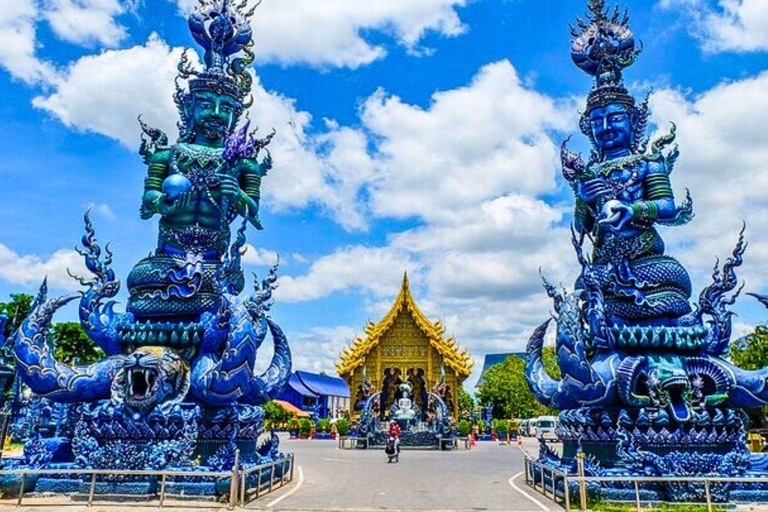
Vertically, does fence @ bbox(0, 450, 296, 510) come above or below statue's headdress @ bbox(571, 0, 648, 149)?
below

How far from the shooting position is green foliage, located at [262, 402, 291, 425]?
5341 cm

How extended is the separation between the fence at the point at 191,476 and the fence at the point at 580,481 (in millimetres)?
5569

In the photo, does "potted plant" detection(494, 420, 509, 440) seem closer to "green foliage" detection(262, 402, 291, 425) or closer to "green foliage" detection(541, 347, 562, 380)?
"green foliage" detection(541, 347, 562, 380)

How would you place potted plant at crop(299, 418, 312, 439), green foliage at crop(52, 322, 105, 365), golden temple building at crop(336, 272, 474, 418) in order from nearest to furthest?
golden temple building at crop(336, 272, 474, 418) → green foliage at crop(52, 322, 105, 365) → potted plant at crop(299, 418, 312, 439)

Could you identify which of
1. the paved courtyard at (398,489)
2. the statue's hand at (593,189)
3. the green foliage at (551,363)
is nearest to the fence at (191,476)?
the paved courtyard at (398,489)

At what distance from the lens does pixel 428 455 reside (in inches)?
972

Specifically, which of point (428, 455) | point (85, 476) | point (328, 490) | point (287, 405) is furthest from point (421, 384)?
point (287, 405)

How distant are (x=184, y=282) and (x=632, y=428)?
9989 millimetres

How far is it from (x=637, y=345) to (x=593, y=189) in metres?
3.62

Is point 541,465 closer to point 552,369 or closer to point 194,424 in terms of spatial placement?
point 194,424

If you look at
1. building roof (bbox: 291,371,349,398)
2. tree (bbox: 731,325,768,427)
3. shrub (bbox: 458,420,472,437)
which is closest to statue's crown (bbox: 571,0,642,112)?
tree (bbox: 731,325,768,427)

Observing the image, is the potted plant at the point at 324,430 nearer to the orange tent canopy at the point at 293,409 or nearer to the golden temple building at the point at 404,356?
the golden temple building at the point at 404,356

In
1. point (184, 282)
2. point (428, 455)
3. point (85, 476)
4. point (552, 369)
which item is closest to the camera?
point (85, 476)

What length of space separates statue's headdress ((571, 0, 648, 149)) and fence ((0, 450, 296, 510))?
11075mm
